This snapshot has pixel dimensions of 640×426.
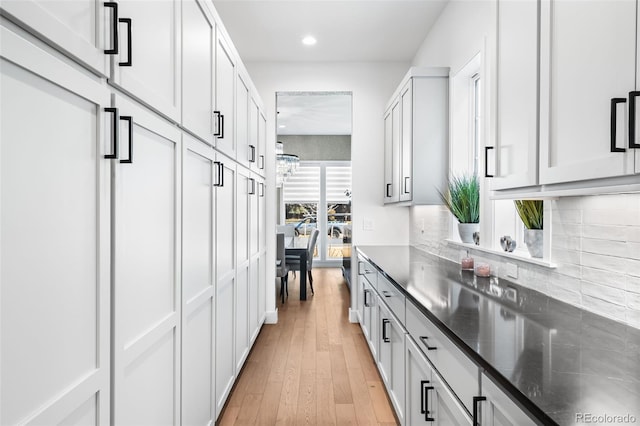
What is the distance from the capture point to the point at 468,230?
2.60 m

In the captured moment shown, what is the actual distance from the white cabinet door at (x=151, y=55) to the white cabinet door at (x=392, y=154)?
2379mm

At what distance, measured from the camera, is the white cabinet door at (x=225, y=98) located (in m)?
2.12

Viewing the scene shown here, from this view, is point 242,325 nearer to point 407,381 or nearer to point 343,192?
point 407,381

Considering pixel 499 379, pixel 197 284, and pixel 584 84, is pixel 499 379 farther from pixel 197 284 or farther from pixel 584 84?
pixel 197 284

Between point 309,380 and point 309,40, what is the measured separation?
2.96 meters

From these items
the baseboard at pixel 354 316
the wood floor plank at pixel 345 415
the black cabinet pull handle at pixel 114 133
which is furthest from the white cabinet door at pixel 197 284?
the baseboard at pixel 354 316

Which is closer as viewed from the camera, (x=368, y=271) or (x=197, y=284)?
(x=197, y=284)

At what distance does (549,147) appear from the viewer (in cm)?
126

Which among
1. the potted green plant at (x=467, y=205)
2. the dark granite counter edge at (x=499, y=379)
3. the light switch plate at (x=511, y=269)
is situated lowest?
the dark granite counter edge at (x=499, y=379)

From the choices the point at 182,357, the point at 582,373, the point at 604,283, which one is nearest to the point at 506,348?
the point at 582,373

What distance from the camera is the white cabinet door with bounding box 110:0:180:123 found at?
1.06 metres

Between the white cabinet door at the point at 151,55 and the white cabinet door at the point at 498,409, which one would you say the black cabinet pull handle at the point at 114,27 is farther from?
the white cabinet door at the point at 498,409

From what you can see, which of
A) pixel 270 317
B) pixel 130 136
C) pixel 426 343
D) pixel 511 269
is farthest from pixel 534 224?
pixel 270 317

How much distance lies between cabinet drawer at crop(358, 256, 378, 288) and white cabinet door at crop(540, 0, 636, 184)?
1722 millimetres
